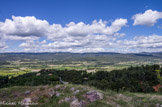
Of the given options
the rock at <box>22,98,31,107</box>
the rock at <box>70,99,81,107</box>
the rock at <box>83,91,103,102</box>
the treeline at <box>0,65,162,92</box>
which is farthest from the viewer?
the treeline at <box>0,65,162,92</box>

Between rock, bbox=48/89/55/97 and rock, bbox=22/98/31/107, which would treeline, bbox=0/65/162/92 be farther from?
rock, bbox=22/98/31/107

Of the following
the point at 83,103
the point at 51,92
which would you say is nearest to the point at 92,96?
the point at 83,103

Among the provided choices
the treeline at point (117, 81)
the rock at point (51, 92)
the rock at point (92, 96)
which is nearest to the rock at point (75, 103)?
the rock at point (92, 96)

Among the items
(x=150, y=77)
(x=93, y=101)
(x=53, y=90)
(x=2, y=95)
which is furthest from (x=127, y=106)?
(x=150, y=77)

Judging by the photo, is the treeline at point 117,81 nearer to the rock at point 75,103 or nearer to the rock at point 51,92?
the rock at point 51,92

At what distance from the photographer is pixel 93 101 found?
11266 mm

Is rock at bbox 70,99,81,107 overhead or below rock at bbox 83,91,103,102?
below

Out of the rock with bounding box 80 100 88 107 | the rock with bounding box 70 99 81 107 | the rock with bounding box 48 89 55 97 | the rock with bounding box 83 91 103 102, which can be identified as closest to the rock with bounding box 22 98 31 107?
the rock with bounding box 48 89 55 97

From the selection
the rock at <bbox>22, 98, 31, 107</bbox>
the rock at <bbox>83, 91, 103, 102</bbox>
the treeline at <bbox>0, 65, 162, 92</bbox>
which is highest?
the rock at <bbox>83, 91, 103, 102</bbox>

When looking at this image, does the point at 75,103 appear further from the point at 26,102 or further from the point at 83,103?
the point at 26,102

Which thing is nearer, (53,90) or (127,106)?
(127,106)

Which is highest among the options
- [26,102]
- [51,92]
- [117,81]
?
[51,92]

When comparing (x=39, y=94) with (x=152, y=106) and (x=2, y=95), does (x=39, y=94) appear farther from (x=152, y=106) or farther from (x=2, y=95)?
(x=152, y=106)

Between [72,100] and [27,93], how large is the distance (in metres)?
6.11
